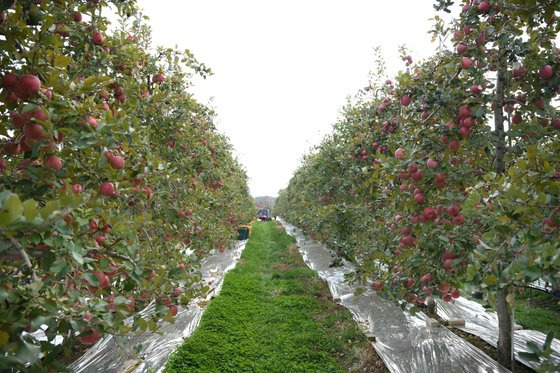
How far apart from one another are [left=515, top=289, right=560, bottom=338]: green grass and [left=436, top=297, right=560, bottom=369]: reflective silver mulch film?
1.70ft

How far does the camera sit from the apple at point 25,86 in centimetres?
147

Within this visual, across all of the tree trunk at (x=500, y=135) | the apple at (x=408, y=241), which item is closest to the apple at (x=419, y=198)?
the apple at (x=408, y=241)

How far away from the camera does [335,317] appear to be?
6328 mm

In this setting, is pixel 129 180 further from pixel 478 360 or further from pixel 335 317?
pixel 335 317

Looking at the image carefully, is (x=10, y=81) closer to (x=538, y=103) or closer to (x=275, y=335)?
(x=538, y=103)

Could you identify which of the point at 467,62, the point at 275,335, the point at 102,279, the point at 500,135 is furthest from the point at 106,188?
the point at 275,335

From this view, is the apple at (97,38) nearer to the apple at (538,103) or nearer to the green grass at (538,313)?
the apple at (538,103)

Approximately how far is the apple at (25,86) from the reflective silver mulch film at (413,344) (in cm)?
277

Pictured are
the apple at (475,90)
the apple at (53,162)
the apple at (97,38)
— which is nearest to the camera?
the apple at (53,162)

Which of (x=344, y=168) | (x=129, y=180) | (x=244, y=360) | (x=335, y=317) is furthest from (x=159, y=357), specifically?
(x=344, y=168)

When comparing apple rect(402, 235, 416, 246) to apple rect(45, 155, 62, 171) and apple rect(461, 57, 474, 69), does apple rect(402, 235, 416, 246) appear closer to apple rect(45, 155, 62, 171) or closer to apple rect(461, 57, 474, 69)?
apple rect(461, 57, 474, 69)

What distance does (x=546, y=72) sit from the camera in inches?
111

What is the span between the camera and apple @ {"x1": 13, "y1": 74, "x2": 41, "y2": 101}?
1.47 metres

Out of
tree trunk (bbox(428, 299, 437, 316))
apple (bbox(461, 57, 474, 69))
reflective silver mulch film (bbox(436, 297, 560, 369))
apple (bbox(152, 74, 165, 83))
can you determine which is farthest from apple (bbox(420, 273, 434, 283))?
apple (bbox(152, 74, 165, 83))
